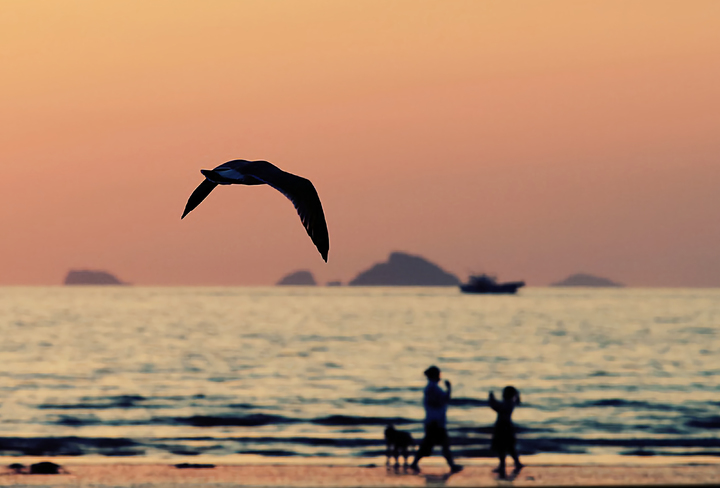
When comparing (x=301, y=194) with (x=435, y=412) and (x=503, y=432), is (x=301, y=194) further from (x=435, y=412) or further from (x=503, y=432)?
(x=503, y=432)

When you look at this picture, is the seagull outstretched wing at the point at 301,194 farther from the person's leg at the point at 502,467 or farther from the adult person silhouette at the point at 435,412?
the person's leg at the point at 502,467

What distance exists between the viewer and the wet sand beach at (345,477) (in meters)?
16.4

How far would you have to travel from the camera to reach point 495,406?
52.7ft

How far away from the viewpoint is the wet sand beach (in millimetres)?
16438

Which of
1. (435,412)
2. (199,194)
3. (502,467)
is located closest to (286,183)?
(199,194)

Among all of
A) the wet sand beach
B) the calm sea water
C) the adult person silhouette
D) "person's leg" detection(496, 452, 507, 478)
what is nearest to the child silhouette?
"person's leg" detection(496, 452, 507, 478)

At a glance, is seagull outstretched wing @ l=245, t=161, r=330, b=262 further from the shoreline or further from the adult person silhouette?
the shoreline

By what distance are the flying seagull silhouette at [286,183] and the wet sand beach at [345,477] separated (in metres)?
11.9

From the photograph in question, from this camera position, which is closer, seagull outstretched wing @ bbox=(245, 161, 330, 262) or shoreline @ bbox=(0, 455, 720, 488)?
seagull outstretched wing @ bbox=(245, 161, 330, 262)

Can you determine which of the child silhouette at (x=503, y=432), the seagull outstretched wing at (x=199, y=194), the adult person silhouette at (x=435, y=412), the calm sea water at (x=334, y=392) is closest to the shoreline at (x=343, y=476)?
the child silhouette at (x=503, y=432)

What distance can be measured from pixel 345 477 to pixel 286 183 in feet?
44.1

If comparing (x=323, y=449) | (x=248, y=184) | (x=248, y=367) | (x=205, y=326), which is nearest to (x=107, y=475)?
(x=323, y=449)

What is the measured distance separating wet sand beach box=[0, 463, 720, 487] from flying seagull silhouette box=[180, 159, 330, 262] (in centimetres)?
1188

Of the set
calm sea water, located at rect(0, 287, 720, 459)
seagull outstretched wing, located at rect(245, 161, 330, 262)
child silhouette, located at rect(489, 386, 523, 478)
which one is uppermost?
seagull outstretched wing, located at rect(245, 161, 330, 262)
